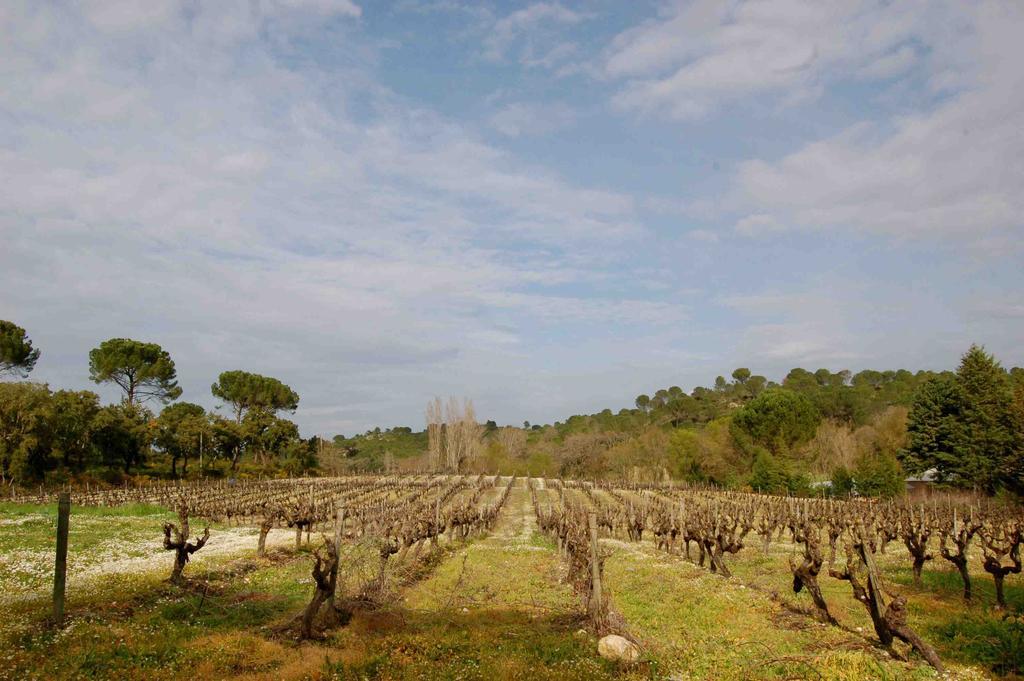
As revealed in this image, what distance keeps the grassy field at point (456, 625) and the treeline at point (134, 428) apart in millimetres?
27694

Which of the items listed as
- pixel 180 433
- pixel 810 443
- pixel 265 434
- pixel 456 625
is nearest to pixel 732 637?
pixel 456 625

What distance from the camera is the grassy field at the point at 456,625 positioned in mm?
9781

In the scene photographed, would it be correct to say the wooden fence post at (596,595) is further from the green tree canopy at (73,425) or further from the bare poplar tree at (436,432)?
the bare poplar tree at (436,432)

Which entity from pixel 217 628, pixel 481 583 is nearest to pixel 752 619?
pixel 481 583

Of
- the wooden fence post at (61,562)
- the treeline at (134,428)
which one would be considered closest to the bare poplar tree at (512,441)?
the treeline at (134,428)

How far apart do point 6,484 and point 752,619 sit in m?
49.8

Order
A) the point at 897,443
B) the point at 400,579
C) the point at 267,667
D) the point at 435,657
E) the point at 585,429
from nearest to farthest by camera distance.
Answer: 1. the point at 267,667
2. the point at 435,657
3. the point at 400,579
4. the point at 897,443
5. the point at 585,429

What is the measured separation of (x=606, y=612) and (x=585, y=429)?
10760 centimetres

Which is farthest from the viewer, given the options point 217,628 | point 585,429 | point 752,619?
point 585,429

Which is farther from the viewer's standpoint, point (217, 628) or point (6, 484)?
point (6, 484)

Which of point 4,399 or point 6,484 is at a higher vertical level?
point 4,399

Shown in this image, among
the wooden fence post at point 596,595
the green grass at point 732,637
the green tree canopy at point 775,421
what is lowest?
the green grass at point 732,637

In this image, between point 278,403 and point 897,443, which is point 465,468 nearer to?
point 278,403

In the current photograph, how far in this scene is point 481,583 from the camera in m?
18.2
